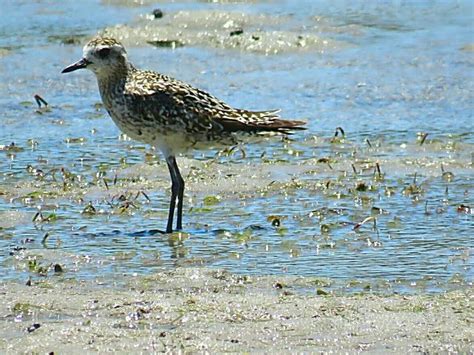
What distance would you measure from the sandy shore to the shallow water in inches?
14.8

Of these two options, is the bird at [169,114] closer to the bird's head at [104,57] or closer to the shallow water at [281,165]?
the bird's head at [104,57]

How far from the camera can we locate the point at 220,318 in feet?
23.6

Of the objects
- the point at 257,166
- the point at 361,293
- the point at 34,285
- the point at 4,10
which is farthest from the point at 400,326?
the point at 4,10

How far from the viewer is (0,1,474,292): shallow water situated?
28.6 ft

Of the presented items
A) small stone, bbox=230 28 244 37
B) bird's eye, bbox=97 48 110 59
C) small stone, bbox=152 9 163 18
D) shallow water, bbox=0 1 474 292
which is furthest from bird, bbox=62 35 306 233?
small stone, bbox=152 9 163 18

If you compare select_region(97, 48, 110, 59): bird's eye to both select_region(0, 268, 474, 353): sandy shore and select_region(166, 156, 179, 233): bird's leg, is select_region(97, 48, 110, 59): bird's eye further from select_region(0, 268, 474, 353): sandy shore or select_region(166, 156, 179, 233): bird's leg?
select_region(0, 268, 474, 353): sandy shore

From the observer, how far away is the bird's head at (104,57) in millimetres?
10297

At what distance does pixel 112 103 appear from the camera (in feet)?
33.4

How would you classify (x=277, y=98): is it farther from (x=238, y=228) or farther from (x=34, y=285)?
(x=34, y=285)

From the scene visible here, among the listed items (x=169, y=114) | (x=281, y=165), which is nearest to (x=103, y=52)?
(x=169, y=114)

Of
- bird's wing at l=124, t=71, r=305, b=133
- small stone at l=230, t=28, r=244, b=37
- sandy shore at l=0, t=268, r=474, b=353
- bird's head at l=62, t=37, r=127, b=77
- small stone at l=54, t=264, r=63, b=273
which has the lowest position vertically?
Answer: small stone at l=54, t=264, r=63, b=273

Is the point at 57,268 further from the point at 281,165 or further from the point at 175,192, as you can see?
the point at 281,165

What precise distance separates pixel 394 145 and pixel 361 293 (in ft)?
14.4

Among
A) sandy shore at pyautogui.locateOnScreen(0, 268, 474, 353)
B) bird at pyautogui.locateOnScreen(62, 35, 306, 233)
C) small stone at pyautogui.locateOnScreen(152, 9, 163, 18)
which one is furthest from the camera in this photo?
small stone at pyautogui.locateOnScreen(152, 9, 163, 18)
